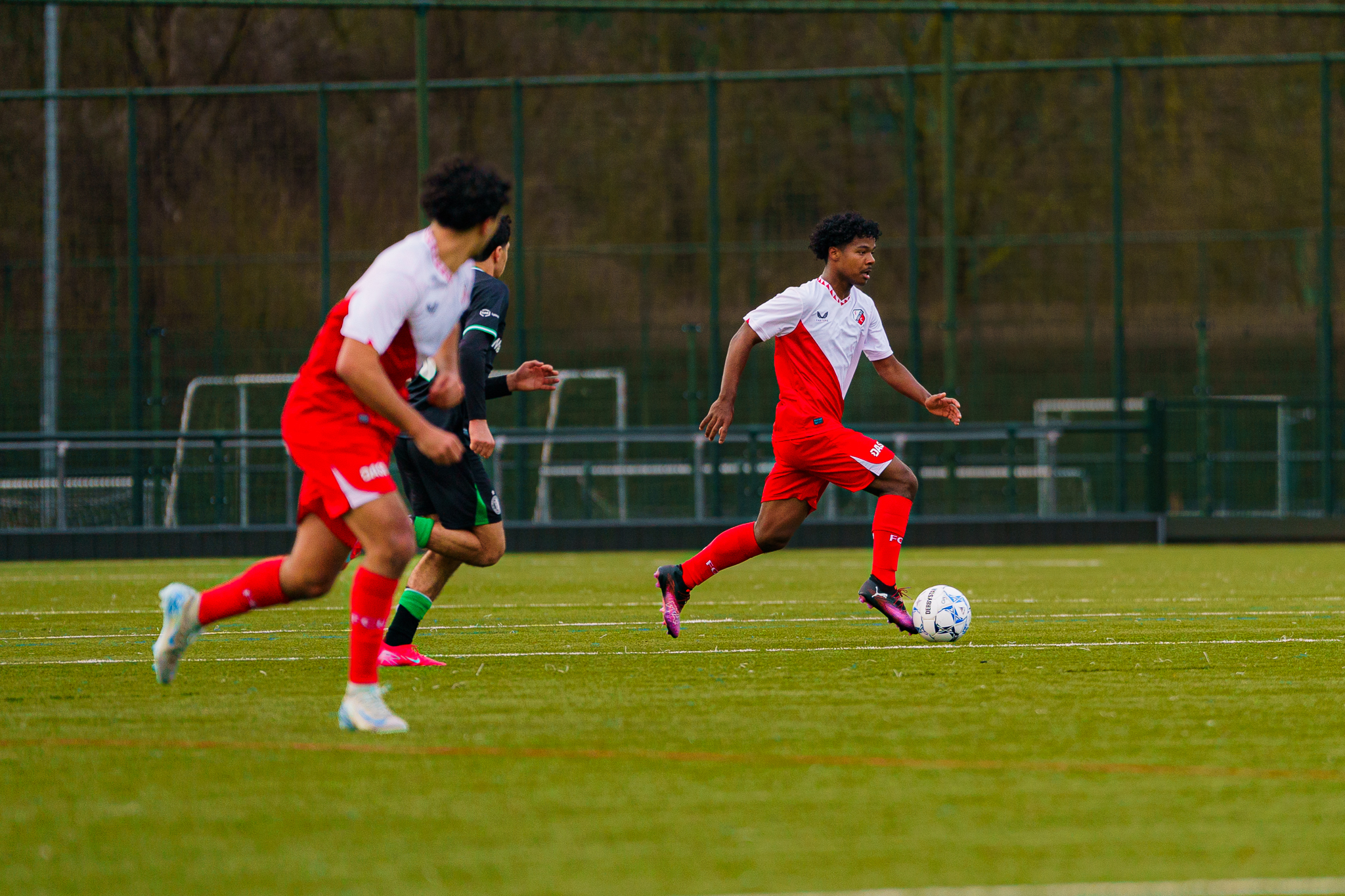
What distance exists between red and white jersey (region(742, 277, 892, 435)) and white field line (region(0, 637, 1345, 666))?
3.83ft

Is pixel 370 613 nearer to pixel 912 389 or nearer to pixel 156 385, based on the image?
pixel 912 389

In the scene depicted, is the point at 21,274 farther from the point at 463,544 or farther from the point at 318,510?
the point at 318,510

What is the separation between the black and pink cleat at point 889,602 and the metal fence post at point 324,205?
15002 mm

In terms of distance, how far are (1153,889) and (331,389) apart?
3.09 metres

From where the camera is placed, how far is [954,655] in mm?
7297

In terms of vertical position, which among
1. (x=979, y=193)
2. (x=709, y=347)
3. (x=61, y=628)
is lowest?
(x=61, y=628)

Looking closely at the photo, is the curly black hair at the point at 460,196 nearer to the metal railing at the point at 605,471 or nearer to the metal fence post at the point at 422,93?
the metal railing at the point at 605,471

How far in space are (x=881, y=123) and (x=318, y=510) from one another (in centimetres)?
2099

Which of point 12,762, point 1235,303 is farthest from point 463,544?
point 1235,303

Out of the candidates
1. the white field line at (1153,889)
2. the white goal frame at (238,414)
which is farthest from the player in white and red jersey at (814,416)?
the white goal frame at (238,414)

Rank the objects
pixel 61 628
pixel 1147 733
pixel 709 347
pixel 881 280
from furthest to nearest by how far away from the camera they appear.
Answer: pixel 881 280, pixel 709 347, pixel 61 628, pixel 1147 733

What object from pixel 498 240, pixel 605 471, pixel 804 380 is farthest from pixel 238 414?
pixel 498 240

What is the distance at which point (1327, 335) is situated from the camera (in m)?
21.7

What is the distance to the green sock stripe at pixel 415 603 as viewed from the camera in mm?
7164
